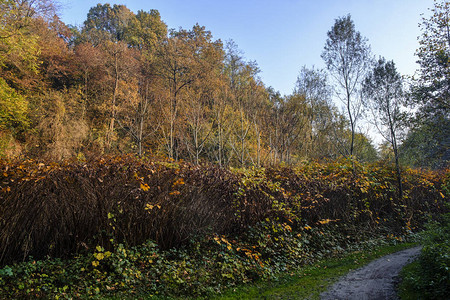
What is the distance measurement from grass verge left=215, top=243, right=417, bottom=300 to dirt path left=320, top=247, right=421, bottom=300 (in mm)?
210

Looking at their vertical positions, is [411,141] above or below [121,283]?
above

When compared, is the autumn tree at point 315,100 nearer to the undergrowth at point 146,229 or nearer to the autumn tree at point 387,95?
the autumn tree at point 387,95

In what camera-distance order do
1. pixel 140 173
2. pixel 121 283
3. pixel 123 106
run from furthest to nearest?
pixel 123 106
pixel 140 173
pixel 121 283

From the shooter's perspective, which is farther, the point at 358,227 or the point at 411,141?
the point at 411,141

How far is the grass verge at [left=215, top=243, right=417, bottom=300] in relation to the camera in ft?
17.3

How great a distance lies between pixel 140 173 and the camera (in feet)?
18.8

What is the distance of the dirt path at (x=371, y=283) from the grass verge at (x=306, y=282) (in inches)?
8.3

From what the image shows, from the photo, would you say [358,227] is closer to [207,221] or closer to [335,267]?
[335,267]

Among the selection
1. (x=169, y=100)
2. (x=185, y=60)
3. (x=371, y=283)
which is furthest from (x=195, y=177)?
(x=169, y=100)

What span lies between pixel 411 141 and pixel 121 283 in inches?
563

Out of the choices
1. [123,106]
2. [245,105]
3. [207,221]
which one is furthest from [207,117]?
[207,221]

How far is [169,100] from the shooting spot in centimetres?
1961

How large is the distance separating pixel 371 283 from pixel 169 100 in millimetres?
16429

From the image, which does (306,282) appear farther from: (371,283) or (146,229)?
(146,229)
